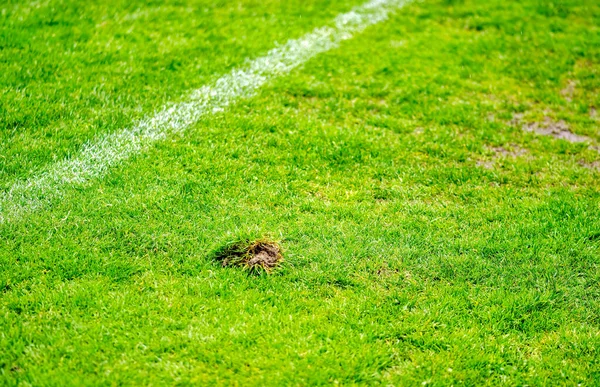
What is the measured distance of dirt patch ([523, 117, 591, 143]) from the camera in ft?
23.9

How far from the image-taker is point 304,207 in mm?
5738

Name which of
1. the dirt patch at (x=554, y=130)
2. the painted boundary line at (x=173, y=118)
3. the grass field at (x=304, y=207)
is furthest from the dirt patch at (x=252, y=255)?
the dirt patch at (x=554, y=130)

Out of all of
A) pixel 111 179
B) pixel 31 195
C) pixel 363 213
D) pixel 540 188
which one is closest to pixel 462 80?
pixel 540 188

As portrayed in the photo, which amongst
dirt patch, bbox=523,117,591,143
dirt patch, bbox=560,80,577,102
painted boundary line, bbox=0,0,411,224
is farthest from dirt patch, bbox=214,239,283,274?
dirt patch, bbox=560,80,577,102

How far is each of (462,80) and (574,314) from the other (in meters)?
3.90

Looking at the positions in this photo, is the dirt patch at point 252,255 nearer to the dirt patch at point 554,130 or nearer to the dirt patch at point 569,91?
the dirt patch at point 554,130

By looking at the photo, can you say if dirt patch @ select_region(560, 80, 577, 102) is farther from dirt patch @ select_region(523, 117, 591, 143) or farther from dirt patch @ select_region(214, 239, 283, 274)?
dirt patch @ select_region(214, 239, 283, 274)

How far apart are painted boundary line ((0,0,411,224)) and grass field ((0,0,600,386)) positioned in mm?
107

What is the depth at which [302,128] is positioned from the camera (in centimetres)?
681

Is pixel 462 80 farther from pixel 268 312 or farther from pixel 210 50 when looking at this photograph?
pixel 268 312

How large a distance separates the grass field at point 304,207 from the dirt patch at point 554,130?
3 centimetres

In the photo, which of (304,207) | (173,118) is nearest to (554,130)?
(304,207)

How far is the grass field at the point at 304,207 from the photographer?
14.4ft

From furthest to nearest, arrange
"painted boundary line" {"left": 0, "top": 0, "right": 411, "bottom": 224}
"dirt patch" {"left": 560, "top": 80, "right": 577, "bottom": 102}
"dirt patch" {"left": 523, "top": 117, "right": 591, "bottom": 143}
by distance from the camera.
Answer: "dirt patch" {"left": 560, "top": 80, "right": 577, "bottom": 102} → "dirt patch" {"left": 523, "top": 117, "right": 591, "bottom": 143} → "painted boundary line" {"left": 0, "top": 0, "right": 411, "bottom": 224}
